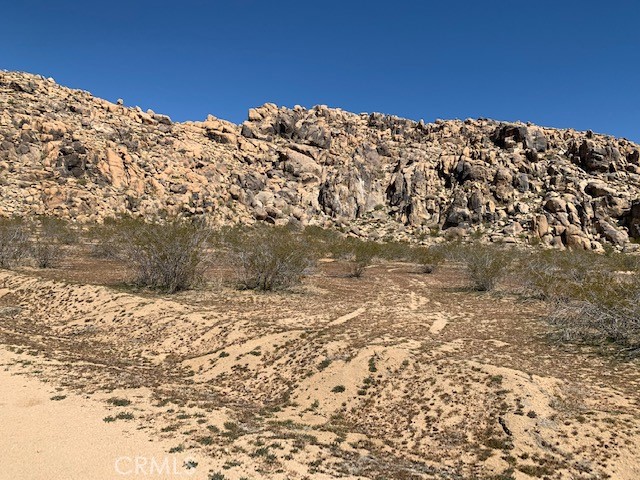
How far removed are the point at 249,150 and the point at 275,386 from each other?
86.9 metres

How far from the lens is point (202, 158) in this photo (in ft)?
274

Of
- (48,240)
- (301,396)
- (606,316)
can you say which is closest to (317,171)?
(48,240)

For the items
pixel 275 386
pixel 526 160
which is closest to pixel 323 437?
pixel 275 386

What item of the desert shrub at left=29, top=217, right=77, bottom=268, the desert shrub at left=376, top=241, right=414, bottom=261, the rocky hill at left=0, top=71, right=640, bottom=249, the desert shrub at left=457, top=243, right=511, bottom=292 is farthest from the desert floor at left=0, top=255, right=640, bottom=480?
the rocky hill at left=0, top=71, right=640, bottom=249

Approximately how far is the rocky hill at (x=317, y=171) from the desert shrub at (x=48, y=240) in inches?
433

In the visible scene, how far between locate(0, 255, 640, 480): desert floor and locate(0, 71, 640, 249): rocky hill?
4807 cm

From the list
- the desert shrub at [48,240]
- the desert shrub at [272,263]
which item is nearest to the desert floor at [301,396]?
the desert shrub at [272,263]

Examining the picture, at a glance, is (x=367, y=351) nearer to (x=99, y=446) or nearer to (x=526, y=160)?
(x=99, y=446)

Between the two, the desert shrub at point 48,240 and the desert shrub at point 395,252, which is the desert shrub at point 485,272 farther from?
the desert shrub at point 48,240

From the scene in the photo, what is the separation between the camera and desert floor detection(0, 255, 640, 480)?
25.8 ft

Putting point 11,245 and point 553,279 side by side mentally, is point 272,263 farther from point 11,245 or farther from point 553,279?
point 11,245

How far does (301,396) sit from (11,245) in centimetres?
3043

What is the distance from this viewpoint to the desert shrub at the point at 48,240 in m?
32.6

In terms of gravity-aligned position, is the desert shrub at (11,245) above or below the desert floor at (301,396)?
above
